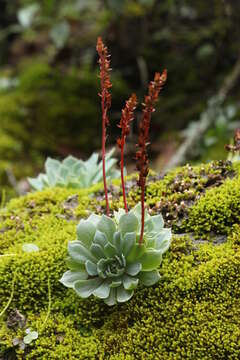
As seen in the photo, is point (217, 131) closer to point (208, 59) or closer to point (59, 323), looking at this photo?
point (208, 59)

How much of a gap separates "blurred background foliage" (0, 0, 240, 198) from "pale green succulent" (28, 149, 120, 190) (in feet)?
7.58

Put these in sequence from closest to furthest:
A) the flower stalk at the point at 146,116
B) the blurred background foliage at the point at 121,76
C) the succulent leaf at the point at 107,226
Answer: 1. the flower stalk at the point at 146,116
2. the succulent leaf at the point at 107,226
3. the blurred background foliage at the point at 121,76

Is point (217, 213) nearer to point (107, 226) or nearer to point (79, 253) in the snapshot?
point (107, 226)

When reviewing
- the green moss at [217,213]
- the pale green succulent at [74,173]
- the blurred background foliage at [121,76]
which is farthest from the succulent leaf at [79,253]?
the blurred background foliage at [121,76]

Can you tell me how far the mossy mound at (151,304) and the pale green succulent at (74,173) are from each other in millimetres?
546

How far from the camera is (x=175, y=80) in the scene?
615 centimetres

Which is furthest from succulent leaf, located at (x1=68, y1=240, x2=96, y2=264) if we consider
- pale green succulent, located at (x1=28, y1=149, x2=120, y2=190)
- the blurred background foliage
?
the blurred background foliage

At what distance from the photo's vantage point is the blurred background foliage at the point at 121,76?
17.5 ft

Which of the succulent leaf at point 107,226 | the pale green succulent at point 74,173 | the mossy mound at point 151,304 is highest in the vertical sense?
the pale green succulent at point 74,173

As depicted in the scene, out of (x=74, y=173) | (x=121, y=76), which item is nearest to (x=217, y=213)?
(x=74, y=173)

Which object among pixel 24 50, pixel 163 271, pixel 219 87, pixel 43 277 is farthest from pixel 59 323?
pixel 24 50

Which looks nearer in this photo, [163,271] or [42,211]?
[163,271]

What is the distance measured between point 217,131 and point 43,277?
361 cm

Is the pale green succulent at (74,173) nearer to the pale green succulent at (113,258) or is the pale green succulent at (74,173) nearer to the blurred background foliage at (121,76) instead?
the pale green succulent at (113,258)
